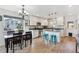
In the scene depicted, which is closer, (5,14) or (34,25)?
(5,14)

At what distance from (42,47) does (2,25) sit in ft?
3.20

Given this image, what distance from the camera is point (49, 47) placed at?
2.59 meters

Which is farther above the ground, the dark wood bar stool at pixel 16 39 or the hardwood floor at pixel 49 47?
the dark wood bar stool at pixel 16 39

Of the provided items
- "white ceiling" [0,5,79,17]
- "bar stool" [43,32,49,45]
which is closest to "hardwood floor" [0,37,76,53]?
"bar stool" [43,32,49,45]

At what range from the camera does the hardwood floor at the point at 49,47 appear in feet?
8.39

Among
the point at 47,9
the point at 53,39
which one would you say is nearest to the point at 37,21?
the point at 47,9

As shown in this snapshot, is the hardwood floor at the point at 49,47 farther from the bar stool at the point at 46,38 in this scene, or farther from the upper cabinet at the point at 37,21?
the upper cabinet at the point at 37,21

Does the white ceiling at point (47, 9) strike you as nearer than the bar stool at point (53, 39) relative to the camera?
Yes

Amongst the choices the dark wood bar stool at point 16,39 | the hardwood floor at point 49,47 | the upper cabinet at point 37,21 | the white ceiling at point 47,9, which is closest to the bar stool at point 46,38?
the hardwood floor at point 49,47

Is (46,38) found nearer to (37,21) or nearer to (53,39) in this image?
(53,39)
